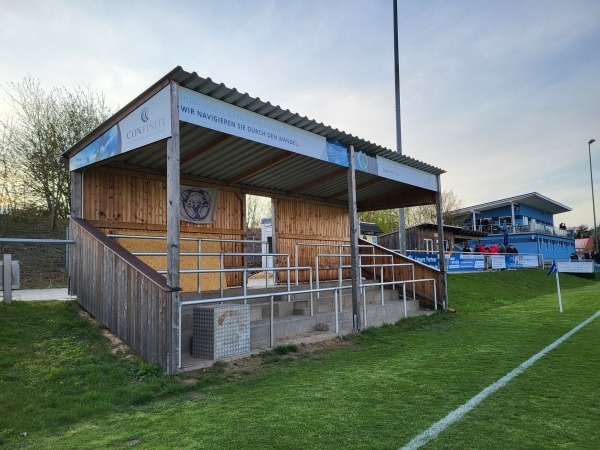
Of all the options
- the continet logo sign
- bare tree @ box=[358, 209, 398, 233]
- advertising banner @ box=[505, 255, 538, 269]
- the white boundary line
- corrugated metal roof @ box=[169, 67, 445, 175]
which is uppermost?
bare tree @ box=[358, 209, 398, 233]

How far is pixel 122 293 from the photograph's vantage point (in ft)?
19.4

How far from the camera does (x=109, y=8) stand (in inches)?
314

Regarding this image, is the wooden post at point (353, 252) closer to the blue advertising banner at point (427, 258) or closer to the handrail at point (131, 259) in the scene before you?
the handrail at point (131, 259)

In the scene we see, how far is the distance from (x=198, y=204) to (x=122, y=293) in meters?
3.75

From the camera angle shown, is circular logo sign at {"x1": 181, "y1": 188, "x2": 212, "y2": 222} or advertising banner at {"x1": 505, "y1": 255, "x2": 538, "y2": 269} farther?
advertising banner at {"x1": 505, "y1": 255, "x2": 538, "y2": 269}

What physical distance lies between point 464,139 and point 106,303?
17.4 meters

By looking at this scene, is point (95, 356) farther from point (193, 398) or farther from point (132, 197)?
point (132, 197)

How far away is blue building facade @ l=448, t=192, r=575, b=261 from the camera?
137 ft

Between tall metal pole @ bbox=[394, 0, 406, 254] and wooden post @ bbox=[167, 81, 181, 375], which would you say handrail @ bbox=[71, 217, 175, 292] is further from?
tall metal pole @ bbox=[394, 0, 406, 254]

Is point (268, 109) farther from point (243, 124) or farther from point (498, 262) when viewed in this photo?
point (498, 262)

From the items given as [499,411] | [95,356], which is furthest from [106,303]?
[499,411]

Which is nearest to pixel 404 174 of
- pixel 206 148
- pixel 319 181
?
pixel 319 181

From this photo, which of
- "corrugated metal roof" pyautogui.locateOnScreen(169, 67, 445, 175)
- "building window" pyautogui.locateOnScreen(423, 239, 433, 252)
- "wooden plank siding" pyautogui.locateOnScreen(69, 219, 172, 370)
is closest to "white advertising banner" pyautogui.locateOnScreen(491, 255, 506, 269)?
"building window" pyautogui.locateOnScreen(423, 239, 433, 252)

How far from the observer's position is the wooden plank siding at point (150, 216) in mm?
7785
